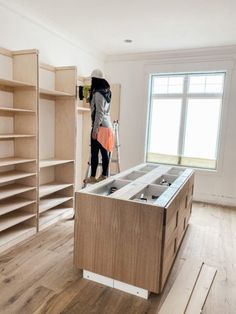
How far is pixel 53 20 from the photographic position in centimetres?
310

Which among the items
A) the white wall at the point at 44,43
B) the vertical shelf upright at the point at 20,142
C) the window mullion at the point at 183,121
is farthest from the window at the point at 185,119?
the vertical shelf upright at the point at 20,142

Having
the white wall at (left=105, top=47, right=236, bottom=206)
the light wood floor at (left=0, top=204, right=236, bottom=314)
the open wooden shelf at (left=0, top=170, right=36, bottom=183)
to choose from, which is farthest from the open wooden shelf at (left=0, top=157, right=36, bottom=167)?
the white wall at (left=105, top=47, right=236, bottom=206)

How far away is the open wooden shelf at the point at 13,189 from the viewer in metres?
2.54

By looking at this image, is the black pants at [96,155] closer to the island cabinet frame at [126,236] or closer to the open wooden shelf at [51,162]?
the open wooden shelf at [51,162]

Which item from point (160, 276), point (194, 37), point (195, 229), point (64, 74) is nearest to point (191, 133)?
point (194, 37)

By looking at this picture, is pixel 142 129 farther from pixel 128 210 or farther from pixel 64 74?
pixel 128 210

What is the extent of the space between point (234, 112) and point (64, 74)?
2.78 metres

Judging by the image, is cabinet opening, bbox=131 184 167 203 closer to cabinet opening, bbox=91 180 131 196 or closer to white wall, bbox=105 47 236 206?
cabinet opening, bbox=91 180 131 196

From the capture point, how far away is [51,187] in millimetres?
3309

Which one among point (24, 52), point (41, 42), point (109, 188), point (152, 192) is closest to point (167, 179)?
point (152, 192)

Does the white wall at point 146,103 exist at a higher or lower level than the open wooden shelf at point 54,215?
higher

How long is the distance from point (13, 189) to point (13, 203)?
6.6 inches

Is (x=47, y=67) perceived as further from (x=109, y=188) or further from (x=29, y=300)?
(x=29, y=300)

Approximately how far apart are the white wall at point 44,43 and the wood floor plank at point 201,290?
8.73 ft
